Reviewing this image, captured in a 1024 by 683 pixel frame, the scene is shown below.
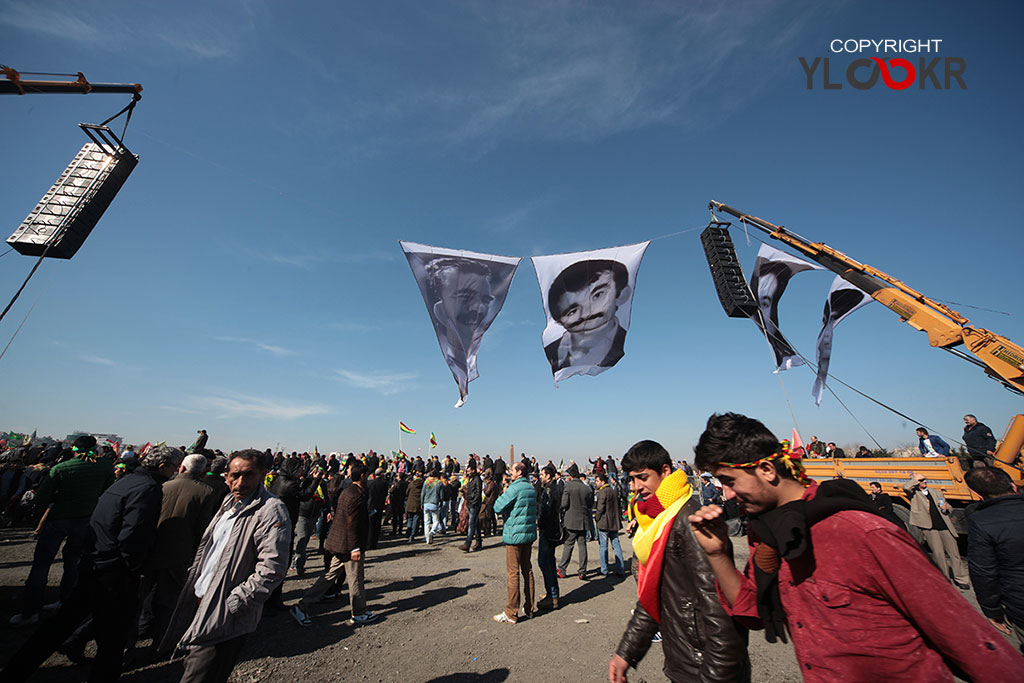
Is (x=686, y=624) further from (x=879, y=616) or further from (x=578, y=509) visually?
(x=578, y=509)

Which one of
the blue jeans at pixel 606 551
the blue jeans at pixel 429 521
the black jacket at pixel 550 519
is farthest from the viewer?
the blue jeans at pixel 429 521

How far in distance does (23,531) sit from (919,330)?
26.8 meters

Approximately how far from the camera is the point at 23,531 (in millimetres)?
12477

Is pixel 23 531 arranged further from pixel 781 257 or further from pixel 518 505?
pixel 781 257

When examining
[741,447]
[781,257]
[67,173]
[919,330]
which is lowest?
[741,447]

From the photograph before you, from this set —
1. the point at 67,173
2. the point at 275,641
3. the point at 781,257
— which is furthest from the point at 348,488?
the point at 67,173

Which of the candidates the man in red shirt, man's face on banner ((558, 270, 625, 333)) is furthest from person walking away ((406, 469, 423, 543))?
the man in red shirt

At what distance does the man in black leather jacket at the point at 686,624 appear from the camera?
2.18 meters

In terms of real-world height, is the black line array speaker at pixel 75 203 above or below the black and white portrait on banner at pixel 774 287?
above

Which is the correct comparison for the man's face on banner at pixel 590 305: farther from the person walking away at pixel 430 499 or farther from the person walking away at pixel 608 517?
the person walking away at pixel 430 499

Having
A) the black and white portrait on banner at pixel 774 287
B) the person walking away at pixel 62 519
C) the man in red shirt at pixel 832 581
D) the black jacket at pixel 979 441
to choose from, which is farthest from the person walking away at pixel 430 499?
the black jacket at pixel 979 441

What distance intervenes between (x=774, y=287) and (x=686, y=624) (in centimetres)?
1313

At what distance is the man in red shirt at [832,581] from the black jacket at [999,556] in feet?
11.5

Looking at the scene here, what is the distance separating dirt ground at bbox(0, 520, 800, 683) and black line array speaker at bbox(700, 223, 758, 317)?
8.11 m
